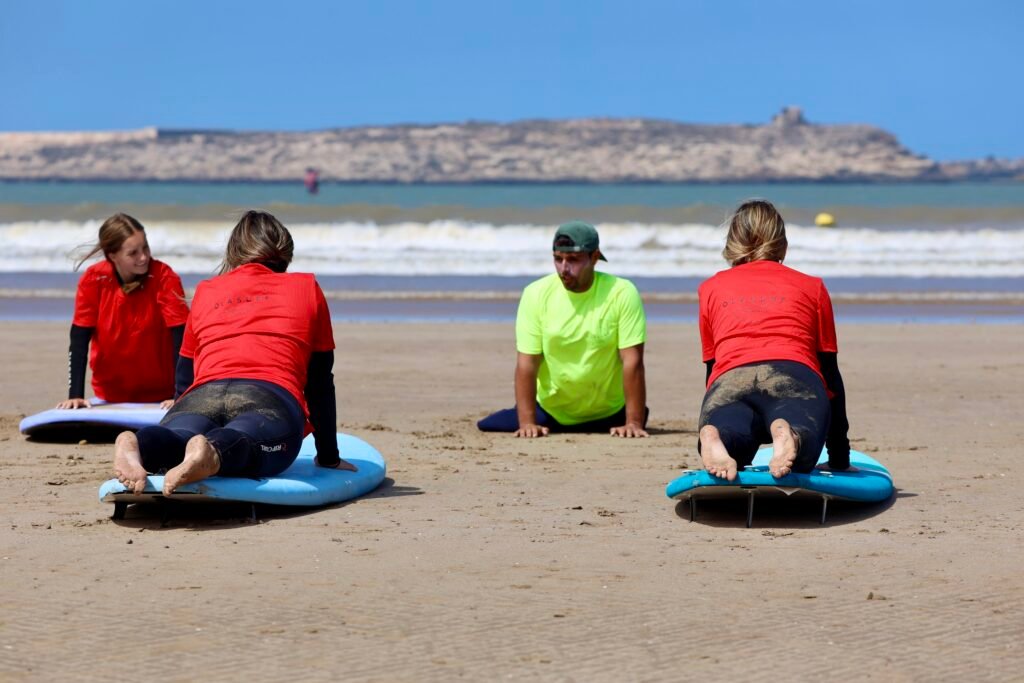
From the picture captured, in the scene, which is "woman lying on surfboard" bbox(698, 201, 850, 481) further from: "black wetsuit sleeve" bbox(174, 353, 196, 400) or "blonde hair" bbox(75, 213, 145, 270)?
"blonde hair" bbox(75, 213, 145, 270)

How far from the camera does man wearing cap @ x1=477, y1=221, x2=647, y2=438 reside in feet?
27.3

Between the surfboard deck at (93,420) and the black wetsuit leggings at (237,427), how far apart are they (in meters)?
2.01

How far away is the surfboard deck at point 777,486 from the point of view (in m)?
5.82

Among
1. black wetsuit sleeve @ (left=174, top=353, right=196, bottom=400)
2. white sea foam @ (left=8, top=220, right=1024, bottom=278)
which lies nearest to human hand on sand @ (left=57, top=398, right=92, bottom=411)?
black wetsuit sleeve @ (left=174, top=353, right=196, bottom=400)

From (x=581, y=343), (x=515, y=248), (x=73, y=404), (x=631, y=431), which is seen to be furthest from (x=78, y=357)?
(x=515, y=248)

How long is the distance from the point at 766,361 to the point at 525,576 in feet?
5.25

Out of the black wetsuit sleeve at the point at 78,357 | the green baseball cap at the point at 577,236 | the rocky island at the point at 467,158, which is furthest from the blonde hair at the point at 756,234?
the rocky island at the point at 467,158

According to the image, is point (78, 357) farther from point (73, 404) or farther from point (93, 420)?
point (93, 420)

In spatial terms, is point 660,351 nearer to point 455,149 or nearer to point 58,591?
point 58,591

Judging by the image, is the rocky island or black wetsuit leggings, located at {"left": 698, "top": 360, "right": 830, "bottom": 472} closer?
black wetsuit leggings, located at {"left": 698, "top": 360, "right": 830, "bottom": 472}

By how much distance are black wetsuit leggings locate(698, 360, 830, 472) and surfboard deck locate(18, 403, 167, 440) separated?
11.1 ft

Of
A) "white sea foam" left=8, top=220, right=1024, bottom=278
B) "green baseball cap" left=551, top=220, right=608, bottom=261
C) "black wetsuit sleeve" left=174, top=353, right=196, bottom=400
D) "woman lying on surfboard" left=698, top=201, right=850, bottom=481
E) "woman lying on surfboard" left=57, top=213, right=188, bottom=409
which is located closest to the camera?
"woman lying on surfboard" left=698, top=201, right=850, bottom=481

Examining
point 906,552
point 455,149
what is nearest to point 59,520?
point 906,552

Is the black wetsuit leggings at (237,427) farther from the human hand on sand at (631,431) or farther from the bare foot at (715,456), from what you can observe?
the human hand on sand at (631,431)
